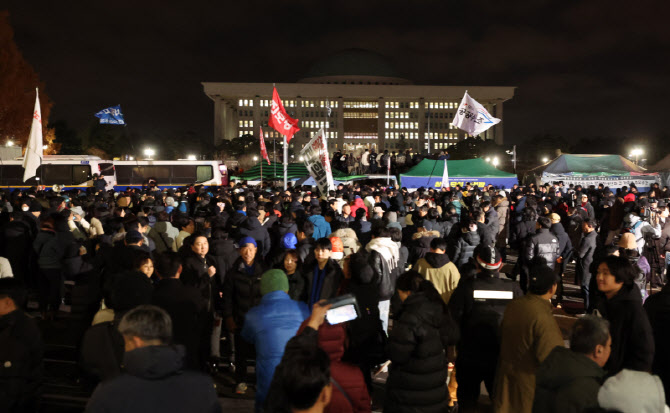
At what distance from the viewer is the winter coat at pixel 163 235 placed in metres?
7.76

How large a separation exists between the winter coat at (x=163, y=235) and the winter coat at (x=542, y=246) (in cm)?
506

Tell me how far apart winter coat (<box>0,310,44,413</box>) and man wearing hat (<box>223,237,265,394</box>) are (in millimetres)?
1904

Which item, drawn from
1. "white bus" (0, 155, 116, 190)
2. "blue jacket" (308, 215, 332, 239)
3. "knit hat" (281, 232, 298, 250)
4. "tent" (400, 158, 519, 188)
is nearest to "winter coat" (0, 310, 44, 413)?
"knit hat" (281, 232, 298, 250)

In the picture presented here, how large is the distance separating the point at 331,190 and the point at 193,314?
27.5 feet

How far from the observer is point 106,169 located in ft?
86.0

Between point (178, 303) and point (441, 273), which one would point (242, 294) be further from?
point (441, 273)

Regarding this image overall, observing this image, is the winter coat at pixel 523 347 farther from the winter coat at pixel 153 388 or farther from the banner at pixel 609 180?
the banner at pixel 609 180

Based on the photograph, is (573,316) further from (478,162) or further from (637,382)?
(478,162)

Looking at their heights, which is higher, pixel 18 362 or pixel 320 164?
pixel 320 164

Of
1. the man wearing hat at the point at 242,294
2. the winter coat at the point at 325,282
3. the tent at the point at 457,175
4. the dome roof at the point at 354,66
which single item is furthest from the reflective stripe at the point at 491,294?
the dome roof at the point at 354,66

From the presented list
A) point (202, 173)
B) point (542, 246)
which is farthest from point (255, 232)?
point (202, 173)

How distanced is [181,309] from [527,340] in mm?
2637

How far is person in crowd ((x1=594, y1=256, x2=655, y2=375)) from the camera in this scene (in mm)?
3518

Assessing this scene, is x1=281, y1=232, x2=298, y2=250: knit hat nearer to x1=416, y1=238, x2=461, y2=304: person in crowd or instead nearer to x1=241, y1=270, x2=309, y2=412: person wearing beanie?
x1=416, y1=238, x2=461, y2=304: person in crowd
